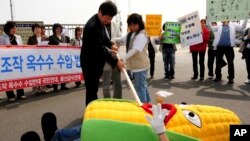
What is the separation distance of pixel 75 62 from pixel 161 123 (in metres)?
6.72

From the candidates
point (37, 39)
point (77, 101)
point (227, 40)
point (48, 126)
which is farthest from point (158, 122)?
point (227, 40)

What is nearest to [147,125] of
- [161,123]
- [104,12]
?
[161,123]

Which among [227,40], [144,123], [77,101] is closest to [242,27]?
[227,40]

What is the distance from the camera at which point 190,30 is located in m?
9.77

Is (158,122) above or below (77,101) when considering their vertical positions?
above

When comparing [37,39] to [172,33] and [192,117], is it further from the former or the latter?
[192,117]

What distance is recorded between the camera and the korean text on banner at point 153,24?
10.5m

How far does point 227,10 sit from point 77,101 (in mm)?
4121

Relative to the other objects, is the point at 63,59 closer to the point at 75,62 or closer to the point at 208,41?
the point at 75,62

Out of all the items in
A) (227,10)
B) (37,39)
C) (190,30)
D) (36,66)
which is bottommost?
(36,66)

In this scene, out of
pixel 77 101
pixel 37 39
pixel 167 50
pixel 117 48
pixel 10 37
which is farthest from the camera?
pixel 167 50

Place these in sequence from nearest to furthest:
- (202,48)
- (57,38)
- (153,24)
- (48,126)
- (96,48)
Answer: (48,126) < (96,48) < (57,38) < (202,48) < (153,24)

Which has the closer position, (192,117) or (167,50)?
(192,117)

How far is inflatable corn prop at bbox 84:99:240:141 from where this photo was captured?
9.18ft
